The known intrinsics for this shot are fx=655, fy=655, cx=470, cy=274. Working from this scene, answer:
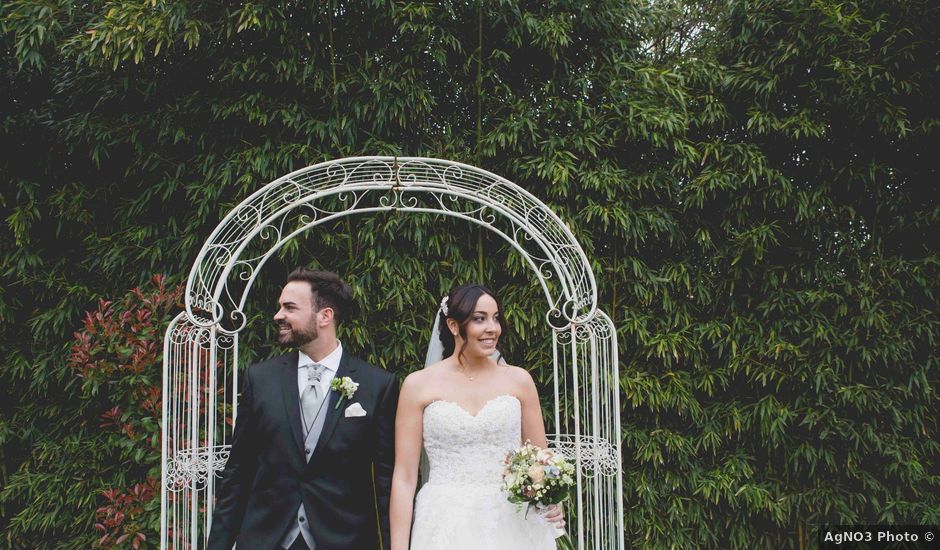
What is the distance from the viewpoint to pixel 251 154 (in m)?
4.08

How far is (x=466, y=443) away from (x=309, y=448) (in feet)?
2.18

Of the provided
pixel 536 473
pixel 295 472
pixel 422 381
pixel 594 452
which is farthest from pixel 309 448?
pixel 594 452

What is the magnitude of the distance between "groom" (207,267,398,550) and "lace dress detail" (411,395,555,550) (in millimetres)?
204

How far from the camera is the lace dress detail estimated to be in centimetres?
273

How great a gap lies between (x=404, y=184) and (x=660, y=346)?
6.19 ft

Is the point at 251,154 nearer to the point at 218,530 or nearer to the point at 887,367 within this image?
the point at 218,530

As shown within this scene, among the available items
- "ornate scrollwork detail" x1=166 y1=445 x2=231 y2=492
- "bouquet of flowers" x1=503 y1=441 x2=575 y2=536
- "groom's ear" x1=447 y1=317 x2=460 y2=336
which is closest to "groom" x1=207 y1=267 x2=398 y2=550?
"groom's ear" x1=447 y1=317 x2=460 y2=336

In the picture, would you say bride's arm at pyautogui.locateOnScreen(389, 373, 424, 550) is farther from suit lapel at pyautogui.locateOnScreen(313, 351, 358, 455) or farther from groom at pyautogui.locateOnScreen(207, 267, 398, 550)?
suit lapel at pyautogui.locateOnScreen(313, 351, 358, 455)

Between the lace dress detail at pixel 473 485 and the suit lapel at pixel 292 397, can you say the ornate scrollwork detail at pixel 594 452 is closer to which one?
the lace dress detail at pixel 473 485

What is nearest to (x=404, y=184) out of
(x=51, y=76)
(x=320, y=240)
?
(x=320, y=240)

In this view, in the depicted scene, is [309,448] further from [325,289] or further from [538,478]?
[538,478]

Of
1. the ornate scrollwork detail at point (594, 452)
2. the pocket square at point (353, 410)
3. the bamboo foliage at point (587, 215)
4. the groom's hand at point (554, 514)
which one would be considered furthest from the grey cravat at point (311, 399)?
the ornate scrollwork detail at point (594, 452)

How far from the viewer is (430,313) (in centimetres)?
416

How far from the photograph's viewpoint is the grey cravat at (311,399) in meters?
2.69
